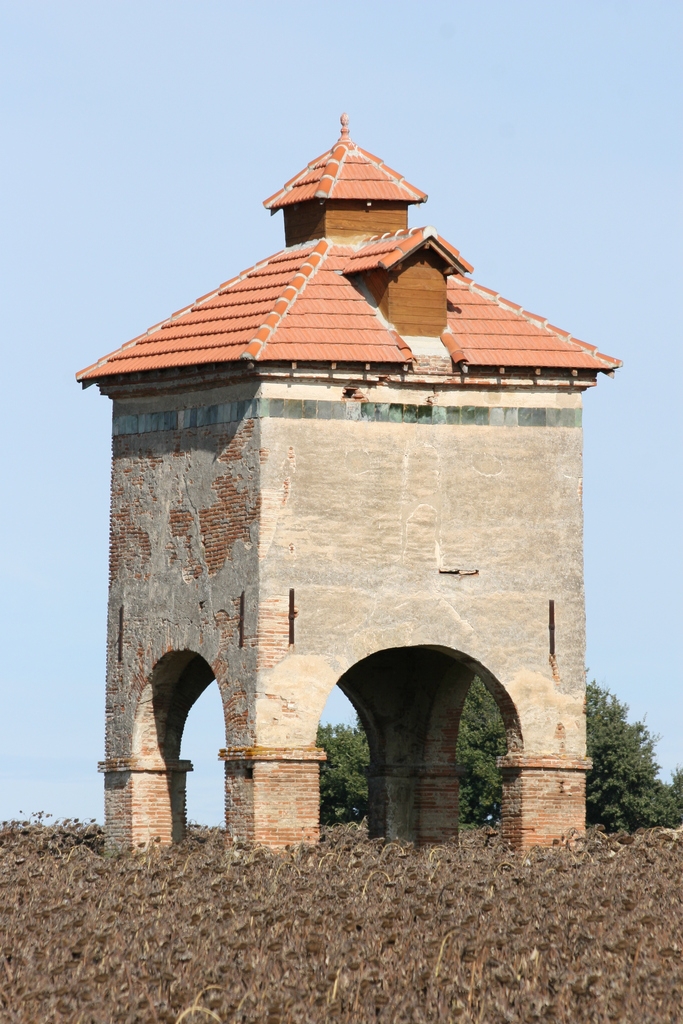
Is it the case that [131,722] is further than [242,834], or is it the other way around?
[131,722]

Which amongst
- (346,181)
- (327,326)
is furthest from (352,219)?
(327,326)

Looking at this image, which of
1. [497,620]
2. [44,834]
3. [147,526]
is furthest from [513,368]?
[44,834]

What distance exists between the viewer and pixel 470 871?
24.9 metres

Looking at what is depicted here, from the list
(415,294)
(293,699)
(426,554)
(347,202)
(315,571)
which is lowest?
(293,699)

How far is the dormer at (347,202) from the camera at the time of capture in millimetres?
29188

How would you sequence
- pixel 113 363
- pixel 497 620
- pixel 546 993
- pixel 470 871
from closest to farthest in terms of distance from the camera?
1. pixel 546 993
2. pixel 470 871
3. pixel 497 620
4. pixel 113 363

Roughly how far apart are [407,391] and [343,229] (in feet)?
10.6

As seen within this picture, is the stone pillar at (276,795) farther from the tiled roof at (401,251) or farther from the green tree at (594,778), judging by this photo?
the green tree at (594,778)

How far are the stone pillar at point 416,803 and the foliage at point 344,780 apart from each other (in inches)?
681

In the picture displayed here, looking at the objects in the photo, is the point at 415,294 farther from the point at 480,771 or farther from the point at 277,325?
the point at 480,771

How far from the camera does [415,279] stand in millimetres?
27891

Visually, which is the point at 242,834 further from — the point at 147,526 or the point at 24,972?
the point at 24,972

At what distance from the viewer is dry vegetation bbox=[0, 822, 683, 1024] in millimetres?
18000

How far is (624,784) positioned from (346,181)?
21858 mm
